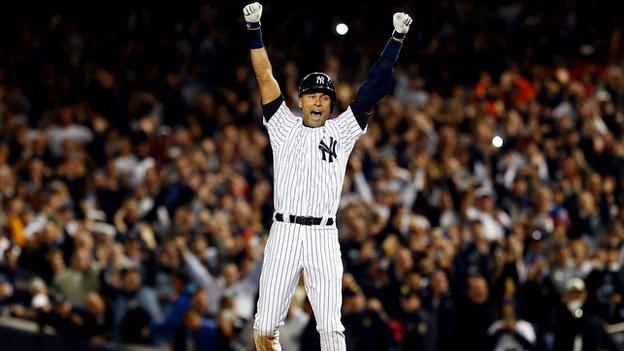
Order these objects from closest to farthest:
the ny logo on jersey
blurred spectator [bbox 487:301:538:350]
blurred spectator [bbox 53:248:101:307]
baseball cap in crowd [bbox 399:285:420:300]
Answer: the ny logo on jersey
blurred spectator [bbox 487:301:538:350]
baseball cap in crowd [bbox 399:285:420:300]
blurred spectator [bbox 53:248:101:307]

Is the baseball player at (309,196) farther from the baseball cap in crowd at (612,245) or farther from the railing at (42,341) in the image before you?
the baseball cap in crowd at (612,245)

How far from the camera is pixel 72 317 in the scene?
40.4 feet

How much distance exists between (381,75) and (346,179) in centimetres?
633

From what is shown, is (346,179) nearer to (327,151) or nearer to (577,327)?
(577,327)

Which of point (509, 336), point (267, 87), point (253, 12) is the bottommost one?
point (509, 336)

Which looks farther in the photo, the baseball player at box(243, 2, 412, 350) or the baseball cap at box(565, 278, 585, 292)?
the baseball cap at box(565, 278, 585, 292)

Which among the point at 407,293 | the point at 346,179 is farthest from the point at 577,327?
the point at 346,179

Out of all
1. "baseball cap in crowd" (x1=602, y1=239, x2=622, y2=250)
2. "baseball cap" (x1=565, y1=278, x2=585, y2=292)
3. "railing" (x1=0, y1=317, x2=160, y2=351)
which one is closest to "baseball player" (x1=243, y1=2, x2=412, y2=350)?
"railing" (x1=0, y1=317, x2=160, y2=351)

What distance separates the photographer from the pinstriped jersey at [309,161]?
817 cm

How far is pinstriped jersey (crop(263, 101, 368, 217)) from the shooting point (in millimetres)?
8172

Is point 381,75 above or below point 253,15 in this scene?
below

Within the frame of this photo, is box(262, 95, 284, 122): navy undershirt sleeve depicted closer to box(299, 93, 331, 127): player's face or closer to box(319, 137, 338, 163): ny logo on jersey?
box(299, 93, 331, 127): player's face

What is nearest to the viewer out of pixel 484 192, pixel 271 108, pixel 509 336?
pixel 271 108

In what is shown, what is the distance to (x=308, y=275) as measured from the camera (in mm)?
8211
